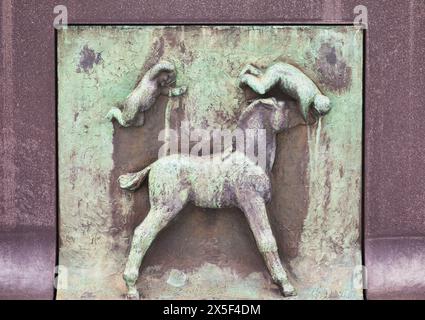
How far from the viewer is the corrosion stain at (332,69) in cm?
260

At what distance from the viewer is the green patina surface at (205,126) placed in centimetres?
260

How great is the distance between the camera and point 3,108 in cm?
263

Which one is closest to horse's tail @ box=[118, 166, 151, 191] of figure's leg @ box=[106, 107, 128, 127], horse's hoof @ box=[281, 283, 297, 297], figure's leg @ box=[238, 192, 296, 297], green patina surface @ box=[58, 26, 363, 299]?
green patina surface @ box=[58, 26, 363, 299]

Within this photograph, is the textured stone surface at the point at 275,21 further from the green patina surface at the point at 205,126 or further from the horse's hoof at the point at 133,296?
the horse's hoof at the point at 133,296

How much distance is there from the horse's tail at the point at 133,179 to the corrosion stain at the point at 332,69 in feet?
1.89

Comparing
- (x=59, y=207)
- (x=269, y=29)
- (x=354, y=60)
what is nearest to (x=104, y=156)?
(x=59, y=207)

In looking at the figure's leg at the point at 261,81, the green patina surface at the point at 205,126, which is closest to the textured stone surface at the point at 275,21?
the green patina surface at the point at 205,126

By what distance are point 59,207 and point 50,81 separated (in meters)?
0.37

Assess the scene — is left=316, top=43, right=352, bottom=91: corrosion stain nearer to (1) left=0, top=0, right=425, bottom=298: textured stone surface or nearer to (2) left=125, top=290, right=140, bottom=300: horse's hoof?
(1) left=0, top=0, right=425, bottom=298: textured stone surface

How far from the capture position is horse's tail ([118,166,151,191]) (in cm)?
258

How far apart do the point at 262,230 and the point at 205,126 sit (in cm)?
34

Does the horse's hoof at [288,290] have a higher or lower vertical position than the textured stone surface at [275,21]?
lower

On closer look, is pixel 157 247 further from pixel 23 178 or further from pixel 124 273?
pixel 23 178

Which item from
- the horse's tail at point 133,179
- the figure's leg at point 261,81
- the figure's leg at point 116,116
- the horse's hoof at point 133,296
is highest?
the figure's leg at point 261,81
